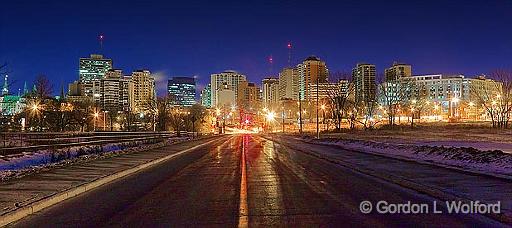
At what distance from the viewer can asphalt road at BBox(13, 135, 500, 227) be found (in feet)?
31.6

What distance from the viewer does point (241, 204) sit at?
Result: 11.8 m

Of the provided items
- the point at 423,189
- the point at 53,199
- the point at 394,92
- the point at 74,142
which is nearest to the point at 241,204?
the point at 53,199

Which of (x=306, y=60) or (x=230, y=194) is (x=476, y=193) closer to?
(x=230, y=194)

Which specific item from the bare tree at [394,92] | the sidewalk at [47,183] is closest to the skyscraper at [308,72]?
the bare tree at [394,92]

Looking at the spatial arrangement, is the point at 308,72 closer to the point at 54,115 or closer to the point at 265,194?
the point at 54,115

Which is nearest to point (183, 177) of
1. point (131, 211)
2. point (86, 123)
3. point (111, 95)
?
point (131, 211)

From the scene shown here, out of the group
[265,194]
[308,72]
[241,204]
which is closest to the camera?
[241,204]

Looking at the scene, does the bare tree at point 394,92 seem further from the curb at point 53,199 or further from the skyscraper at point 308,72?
the curb at point 53,199

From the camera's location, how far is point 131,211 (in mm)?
11133

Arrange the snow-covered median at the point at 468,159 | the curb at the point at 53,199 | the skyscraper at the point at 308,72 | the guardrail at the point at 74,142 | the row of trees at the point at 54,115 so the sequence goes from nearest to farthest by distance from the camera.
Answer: the curb at the point at 53,199 → the snow-covered median at the point at 468,159 → the guardrail at the point at 74,142 → the row of trees at the point at 54,115 → the skyscraper at the point at 308,72

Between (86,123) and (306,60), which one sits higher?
(306,60)

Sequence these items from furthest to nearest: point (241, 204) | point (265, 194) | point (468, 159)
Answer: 1. point (468, 159)
2. point (265, 194)
3. point (241, 204)

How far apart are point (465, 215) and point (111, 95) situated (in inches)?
7352

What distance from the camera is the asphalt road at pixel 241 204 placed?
31.6 feet
